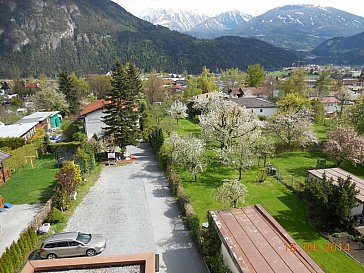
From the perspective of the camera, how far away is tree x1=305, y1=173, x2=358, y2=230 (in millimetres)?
18766

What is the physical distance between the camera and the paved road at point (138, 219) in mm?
17828

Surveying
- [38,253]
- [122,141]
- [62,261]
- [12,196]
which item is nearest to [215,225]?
[62,261]

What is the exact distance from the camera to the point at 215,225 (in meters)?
16.1

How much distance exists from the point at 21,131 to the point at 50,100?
18.7 metres

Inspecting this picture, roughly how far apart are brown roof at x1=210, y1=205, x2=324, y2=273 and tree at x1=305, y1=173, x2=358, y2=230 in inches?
182

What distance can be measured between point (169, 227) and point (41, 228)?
8.26 meters

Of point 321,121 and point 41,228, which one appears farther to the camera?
point 321,121

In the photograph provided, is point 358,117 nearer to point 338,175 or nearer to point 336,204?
point 338,175

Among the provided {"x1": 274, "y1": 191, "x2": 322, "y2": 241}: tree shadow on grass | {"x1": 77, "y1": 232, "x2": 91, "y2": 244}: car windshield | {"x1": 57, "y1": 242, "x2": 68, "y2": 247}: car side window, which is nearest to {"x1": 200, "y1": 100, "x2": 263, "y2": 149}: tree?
{"x1": 274, "y1": 191, "x2": 322, "y2": 241}: tree shadow on grass

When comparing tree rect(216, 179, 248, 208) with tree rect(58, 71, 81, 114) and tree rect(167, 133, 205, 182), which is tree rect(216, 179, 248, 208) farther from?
tree rect(58, 71, 81, 114)

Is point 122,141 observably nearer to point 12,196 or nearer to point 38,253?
point 12,196

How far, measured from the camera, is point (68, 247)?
17.7m

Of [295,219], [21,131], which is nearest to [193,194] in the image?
[295,219]

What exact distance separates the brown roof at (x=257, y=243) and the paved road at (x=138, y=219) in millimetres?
2770
